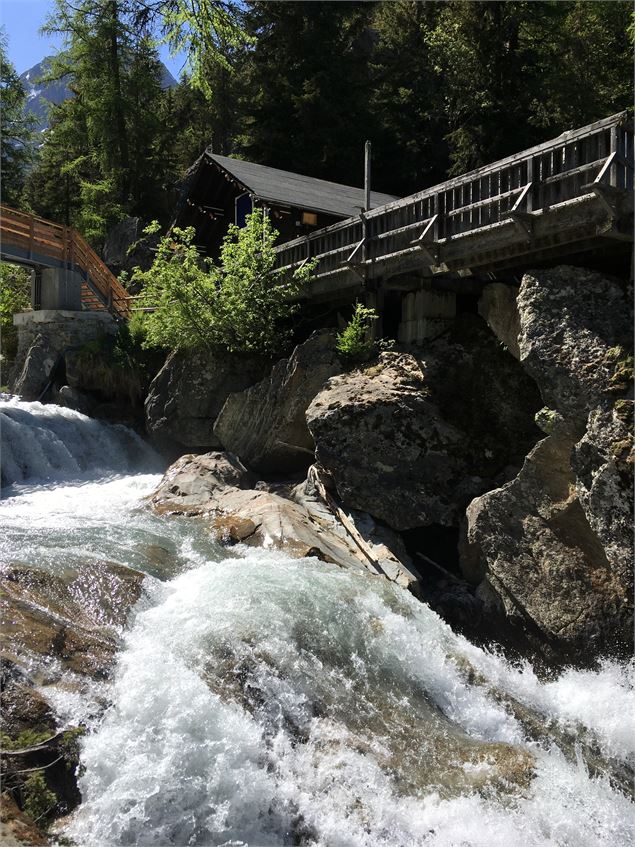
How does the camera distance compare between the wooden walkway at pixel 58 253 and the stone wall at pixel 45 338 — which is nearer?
the stone wall at pixel 45 338

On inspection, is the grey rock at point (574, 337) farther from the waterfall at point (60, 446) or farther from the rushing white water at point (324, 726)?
the waterfall at point (60, 446)

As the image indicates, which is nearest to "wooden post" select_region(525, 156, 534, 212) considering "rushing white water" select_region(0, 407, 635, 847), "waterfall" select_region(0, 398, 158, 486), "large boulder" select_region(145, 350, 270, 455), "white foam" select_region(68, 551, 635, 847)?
"rushing white water" select_region(0, 407, 635, 847)

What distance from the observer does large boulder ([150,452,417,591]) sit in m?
11.3

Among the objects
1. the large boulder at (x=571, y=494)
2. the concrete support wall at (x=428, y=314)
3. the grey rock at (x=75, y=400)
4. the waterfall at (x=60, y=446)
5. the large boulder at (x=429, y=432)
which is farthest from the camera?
the grey rock at (x=75, y=400)

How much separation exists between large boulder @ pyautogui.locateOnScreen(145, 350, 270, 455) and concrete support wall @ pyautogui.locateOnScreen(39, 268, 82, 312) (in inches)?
302

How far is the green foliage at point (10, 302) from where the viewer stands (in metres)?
27.8

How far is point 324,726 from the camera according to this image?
274 inches

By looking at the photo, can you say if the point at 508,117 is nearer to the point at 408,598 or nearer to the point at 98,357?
the point at 98,357

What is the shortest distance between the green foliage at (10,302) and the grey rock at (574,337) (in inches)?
875

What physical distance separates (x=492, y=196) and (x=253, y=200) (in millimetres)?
11710

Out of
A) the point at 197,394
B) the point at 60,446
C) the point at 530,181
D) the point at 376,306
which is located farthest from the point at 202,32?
the point at 60,446

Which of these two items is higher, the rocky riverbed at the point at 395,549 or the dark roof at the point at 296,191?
the dark roof at the point at 296,191

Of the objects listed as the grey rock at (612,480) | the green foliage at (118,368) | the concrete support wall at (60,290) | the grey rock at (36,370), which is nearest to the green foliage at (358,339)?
the grey rock at (612,480)

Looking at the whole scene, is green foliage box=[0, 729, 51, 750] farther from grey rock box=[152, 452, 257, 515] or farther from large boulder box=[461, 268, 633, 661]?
grey rock box=[152, 452, 257, 515]
